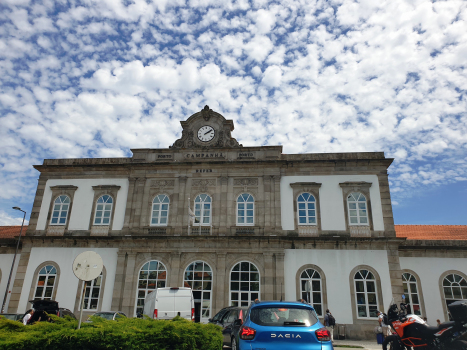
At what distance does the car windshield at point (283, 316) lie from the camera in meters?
7.10

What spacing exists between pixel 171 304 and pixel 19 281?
1398 cm

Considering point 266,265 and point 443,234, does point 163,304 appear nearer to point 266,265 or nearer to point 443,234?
point 266,265

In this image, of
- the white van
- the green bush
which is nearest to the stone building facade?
the white van

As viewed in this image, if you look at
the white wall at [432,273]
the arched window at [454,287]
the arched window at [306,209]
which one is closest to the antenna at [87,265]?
the arched window at [306,209]

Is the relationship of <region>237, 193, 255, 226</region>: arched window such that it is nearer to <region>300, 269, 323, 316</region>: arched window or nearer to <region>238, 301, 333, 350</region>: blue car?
<region>300, 269, 323, 316</region>: arched window

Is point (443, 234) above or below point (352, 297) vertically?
above

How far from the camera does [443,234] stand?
24578 mm

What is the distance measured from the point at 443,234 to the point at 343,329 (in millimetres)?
10879

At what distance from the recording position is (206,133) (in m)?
25.6

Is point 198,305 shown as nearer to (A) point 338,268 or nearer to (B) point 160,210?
(B) point 160,210

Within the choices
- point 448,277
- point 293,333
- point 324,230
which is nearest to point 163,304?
point 293,333

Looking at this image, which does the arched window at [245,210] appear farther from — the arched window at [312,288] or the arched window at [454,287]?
the arched window at [454,287]

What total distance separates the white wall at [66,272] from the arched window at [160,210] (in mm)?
3276

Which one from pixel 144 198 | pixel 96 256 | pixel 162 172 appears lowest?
pixel 96 256
